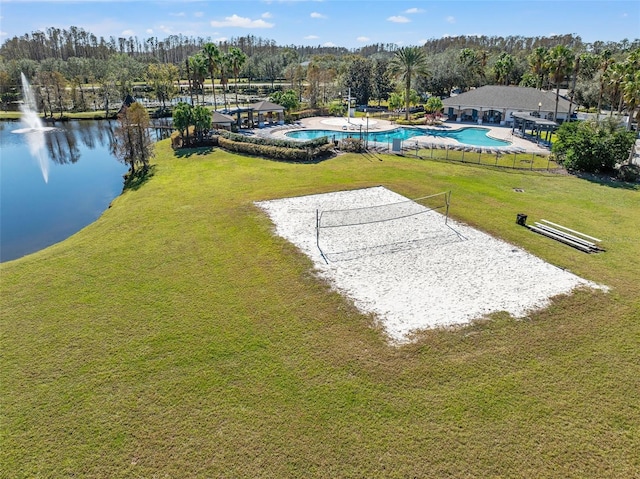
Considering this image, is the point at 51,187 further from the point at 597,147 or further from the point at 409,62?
the point at 409,62

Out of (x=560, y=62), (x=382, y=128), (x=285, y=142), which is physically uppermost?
(x=560, y=62)

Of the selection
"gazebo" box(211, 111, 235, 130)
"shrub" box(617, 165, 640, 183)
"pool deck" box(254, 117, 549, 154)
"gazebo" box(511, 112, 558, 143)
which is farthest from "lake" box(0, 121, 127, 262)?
"gazebo" box(511, 112, 558, 143)

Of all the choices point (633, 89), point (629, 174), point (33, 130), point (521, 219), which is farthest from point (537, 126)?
point (33, 130)

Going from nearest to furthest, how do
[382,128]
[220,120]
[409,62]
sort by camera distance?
[220,120]
[382,128]
[409,62]

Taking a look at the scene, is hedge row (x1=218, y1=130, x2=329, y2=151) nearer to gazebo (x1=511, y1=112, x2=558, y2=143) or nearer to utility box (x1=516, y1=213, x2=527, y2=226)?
utility box (x1=516, y1=213, x2=527, y2=226)

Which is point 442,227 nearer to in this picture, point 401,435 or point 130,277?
point 401,435

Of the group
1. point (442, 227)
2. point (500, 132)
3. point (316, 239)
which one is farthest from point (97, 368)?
point (500, 132)

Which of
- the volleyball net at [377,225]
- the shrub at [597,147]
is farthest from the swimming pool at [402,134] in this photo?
the volleyball net at [377,225]
